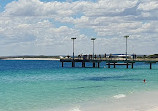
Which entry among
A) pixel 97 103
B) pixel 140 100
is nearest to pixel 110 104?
pixel 97 103

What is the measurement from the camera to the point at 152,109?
86.3 feet

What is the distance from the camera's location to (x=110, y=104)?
A: 2958 centimetres

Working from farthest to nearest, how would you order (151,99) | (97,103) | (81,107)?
(151,99) < (97,103) < (81,107)

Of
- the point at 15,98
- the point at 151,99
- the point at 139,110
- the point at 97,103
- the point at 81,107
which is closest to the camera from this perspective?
the point at 139,110

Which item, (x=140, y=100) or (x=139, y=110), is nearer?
(x=139, y=110)

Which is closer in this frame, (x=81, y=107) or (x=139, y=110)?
(x=139, y=110)

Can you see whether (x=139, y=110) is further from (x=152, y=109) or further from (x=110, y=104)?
(x=110, y=104)

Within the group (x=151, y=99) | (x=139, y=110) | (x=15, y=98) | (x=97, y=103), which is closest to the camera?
(x=139, y=110)

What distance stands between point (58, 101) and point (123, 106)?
291 inches

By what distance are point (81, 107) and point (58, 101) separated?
4.69 metres

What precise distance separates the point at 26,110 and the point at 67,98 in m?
7.48

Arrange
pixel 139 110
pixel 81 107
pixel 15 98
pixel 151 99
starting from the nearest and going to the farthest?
pixel 139 110 → pixel 81 107 → pixel 151 99 → pixel 15 98

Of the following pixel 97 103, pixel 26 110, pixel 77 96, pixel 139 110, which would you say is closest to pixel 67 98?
pixel 77 96

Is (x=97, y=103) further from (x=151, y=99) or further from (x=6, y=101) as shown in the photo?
(x=6, y=101)
